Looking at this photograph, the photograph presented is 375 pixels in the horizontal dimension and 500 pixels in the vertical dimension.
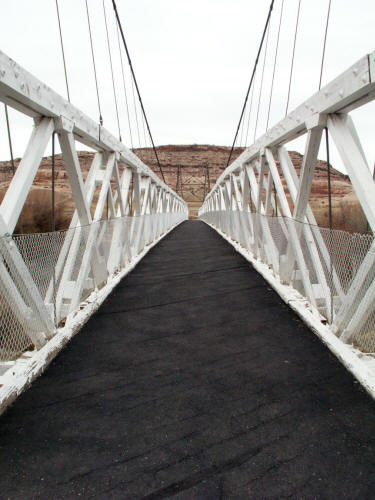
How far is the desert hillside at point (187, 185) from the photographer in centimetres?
1344

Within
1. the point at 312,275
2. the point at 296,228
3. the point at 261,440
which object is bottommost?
the point at 261,440

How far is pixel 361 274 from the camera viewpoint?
2.81 m

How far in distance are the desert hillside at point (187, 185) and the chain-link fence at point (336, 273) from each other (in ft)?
11.0

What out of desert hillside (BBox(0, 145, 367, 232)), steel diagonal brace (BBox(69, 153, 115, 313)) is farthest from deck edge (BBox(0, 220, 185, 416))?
desert hillside (BBox(0, 145, 367, 232))

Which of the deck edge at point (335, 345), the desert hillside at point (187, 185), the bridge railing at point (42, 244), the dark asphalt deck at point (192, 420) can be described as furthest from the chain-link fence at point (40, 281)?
the deck edge at point (335, 345)

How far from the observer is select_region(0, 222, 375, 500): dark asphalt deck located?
182 cm

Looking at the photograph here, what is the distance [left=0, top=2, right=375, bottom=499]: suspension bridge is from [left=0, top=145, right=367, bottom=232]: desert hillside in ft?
5.99

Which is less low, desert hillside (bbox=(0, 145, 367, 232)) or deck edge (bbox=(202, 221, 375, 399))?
desert hillside (bbox=(0, 145, 367, 232))

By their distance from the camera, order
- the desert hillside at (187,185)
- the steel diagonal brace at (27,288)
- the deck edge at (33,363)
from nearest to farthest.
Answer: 1. the deck edge at (33,363)
2. the steel diagonal brace at (27,288)
3. the desert hillside at (187,185)

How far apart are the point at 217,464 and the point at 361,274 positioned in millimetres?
1646

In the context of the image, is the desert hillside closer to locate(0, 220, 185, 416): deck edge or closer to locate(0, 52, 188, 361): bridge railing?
locate(0, 52, 188, 361): bridge railing

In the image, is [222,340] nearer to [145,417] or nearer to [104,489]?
[145,417]

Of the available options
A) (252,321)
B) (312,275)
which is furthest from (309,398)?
(312,275)

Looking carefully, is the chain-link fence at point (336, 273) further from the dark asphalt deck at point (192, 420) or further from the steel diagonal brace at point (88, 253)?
the steel diagonal brace at point (88, 253)
